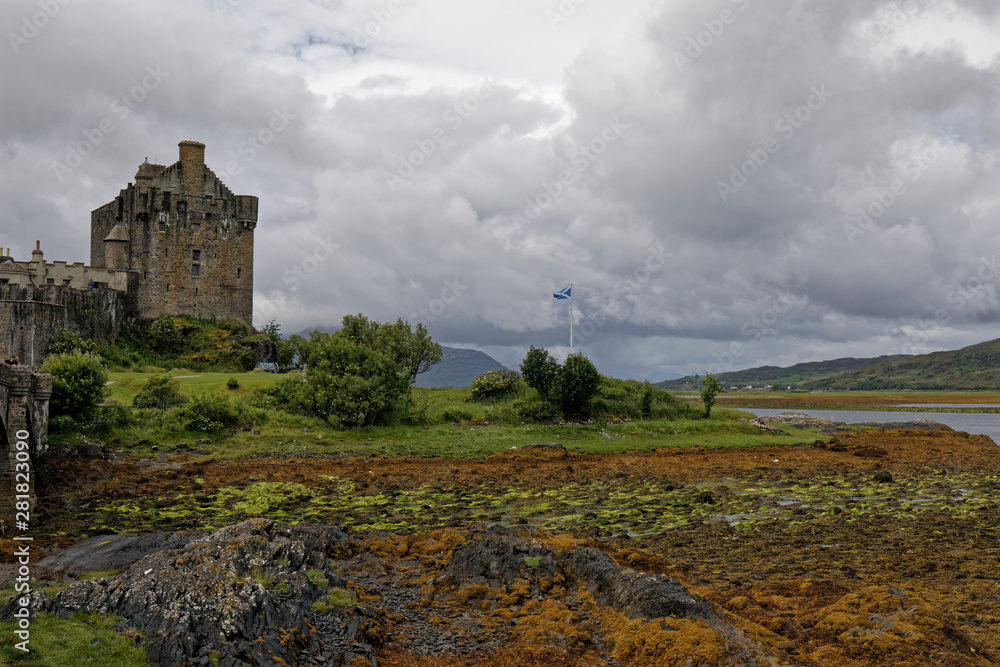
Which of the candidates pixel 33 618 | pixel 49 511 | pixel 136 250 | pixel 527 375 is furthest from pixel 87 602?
pixel 136 250

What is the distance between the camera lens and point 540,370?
50031 mm

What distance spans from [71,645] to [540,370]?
137 ft

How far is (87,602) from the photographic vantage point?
35.2 ft

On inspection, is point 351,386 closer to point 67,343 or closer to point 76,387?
point 76,387

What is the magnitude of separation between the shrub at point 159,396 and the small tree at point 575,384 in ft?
83.0

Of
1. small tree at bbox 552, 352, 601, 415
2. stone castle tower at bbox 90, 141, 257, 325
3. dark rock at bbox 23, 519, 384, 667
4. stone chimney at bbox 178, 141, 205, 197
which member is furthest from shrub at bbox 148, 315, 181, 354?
dark rock at bbox 23, 519, 384, 667

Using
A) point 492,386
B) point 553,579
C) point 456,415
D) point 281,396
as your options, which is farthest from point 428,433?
point 553,579

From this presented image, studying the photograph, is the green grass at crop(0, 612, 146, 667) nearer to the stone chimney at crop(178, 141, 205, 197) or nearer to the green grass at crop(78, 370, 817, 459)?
the green grass at crop(78, 370, 817, 459)

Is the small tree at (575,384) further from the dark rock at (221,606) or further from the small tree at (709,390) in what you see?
the dark rock at (221,606)

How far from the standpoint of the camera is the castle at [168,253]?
218ft

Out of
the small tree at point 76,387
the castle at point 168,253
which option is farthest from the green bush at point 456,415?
the castle at point 168,253

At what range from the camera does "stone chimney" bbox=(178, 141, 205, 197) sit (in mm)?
70750

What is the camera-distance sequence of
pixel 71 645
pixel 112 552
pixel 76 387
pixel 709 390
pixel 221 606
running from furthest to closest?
pixel 709 390
pixel 76 387
pixel 112 552
pixel 221 606
pixel 71 645

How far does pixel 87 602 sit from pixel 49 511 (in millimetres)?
14775
